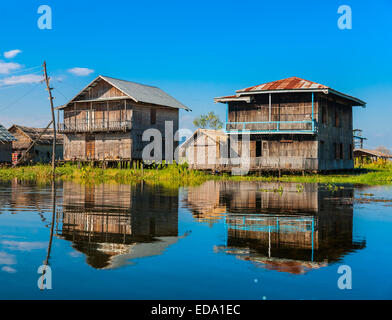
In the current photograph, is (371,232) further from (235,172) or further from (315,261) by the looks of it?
(235,172)

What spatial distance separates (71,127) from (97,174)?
1419 centimetres

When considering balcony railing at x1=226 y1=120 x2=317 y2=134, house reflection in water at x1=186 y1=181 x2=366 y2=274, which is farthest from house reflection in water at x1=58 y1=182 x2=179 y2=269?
balcony railing at x1=226 y1=120 x2=317 y2=134

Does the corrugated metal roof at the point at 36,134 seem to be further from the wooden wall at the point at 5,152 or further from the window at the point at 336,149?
the window at the point at 336,149

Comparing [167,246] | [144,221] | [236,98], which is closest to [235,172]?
[236,98]

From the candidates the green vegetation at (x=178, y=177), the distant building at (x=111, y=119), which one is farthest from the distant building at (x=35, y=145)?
the green vegetation at (x=178, y=177)

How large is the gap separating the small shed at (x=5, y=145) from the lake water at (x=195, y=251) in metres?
36.0

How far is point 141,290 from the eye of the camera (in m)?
5.23

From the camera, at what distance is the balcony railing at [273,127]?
3142cm

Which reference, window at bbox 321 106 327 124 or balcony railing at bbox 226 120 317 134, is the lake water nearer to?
balcony railing at bbox 226 120 317 134

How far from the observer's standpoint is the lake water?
17.4 ft

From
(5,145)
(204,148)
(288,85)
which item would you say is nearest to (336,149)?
(288,85)

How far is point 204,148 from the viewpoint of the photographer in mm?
36156

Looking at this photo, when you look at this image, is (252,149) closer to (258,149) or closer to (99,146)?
(258,149)

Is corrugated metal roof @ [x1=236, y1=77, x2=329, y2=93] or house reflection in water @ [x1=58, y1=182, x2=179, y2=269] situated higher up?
corrugated metal roof @ [x1=236, y1=77, x2=329, y2=93]
